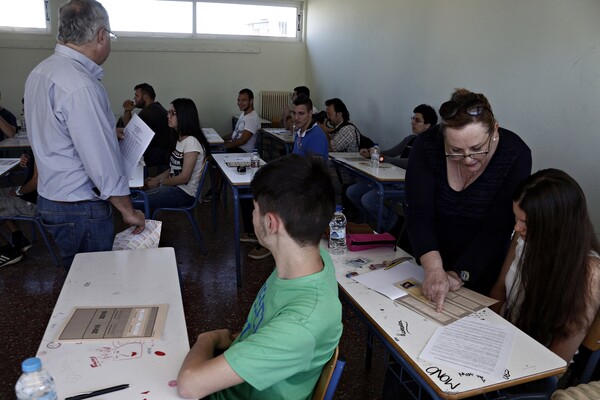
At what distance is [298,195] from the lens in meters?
1.10

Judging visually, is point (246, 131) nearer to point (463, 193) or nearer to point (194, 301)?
point (194, 301)

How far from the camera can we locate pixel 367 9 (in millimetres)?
5988

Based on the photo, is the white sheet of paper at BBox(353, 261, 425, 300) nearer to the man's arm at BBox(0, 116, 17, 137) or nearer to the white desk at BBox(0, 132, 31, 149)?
the white desk at BBox(0, 132, 31, 149)

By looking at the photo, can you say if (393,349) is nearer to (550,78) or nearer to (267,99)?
(550,78)

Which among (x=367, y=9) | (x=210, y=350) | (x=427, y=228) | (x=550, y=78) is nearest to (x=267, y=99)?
(x=367, y=9)

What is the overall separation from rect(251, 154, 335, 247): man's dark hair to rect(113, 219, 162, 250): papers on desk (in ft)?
3.36

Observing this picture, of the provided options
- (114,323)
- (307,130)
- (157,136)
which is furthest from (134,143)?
(157,136)

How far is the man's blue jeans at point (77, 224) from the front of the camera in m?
1.84

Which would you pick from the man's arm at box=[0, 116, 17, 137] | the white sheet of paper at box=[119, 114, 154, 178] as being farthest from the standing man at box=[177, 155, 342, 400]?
the man's arm at box=[0, 116, 17, 137]

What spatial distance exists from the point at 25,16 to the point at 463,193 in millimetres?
7892

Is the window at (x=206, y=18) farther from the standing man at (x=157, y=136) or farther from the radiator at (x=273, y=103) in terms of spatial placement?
the standing man at (x=157, y=136)

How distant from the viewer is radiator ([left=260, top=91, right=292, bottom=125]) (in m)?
8.45

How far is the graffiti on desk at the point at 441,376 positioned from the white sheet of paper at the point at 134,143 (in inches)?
55.9

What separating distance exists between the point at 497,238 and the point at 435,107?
3235 mm
